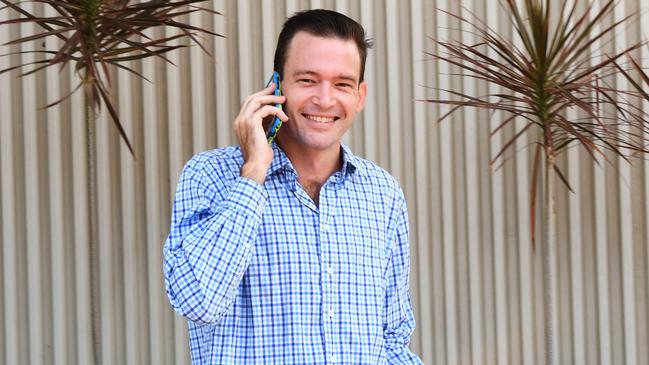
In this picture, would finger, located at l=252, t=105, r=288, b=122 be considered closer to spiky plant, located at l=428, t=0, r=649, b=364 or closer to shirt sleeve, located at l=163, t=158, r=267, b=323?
shirt sleeve, located at l=163, t=158, r=267, b=323

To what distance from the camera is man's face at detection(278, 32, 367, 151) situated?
7.04 ft

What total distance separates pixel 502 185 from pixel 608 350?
2.64 ft

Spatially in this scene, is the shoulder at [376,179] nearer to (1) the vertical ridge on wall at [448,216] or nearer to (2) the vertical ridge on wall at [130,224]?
(1) the vertical ridge on wall at [448,216]

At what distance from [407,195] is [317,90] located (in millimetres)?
1895

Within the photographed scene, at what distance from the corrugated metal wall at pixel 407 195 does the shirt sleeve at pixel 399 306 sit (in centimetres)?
154

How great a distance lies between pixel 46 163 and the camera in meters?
4.04

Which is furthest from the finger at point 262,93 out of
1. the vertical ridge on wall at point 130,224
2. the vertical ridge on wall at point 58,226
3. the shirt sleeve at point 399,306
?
the vertical ridge on wall at point 58,226

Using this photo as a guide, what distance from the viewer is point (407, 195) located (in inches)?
157

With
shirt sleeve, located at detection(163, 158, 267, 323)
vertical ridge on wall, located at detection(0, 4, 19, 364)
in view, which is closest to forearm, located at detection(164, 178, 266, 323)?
shirt sleeve, located at detection(163, 158, 267, 323)

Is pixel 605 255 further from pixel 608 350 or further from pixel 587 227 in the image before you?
pixel 608 350

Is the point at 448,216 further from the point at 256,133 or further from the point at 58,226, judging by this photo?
the point at 256,133

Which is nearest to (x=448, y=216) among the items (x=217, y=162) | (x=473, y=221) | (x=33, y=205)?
(x=473, y=221)

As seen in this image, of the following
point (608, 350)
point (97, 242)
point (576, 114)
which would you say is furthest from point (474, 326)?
point (97, 242)

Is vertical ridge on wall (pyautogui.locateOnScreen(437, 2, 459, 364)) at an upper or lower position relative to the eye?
lower
